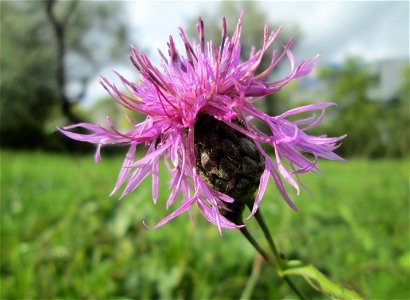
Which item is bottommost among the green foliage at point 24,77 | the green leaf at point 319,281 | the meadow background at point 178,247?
the green foliage at point 24,77

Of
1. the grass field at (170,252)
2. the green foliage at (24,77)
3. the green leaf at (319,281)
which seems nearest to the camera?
the green leaf at (319,281)

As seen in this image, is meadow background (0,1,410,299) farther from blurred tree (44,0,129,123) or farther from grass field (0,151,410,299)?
blurred tree (44,0,129,123)

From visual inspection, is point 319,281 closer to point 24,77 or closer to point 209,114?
point 209,114

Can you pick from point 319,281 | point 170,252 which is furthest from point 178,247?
point 319,281

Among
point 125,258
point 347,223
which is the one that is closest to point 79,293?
point 125,258

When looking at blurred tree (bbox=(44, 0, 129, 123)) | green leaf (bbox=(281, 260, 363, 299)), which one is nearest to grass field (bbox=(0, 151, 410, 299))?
green leaf (bbox=(281, 260, 363, 299))

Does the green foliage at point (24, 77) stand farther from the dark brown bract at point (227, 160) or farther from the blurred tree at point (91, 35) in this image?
the dark brown bract at point (227, 160)

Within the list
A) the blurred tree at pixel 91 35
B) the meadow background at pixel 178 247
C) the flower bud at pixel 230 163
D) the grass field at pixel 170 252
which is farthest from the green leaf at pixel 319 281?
the blurred tree at pixel 91 35
